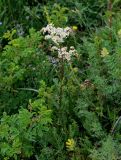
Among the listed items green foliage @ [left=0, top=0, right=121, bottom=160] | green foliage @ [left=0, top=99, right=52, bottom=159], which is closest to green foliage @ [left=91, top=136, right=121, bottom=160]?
green foliage @ [left=0, top=0, right=121, bottom=160]

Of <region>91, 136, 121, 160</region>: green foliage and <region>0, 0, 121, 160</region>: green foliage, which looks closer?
<region>91, 136, 121, 160</region>: green foliage

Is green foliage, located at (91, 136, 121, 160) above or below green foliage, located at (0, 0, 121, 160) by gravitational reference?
below

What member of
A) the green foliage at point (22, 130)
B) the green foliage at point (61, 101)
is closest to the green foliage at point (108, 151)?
the green foliage at point (61, 101)

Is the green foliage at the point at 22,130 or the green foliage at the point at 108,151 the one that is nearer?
the green foliage at the point at 108,151

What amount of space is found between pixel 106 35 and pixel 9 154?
50.3 inches

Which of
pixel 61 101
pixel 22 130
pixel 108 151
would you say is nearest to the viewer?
pixel 108 151

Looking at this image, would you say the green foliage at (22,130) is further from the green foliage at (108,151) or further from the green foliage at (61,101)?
the green foliage at (108,151)

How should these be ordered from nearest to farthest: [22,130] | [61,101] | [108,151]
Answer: [108,151] → [22,130] → [61,101]

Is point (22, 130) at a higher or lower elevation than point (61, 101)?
lower

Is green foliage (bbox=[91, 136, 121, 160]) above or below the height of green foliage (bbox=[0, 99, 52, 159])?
below

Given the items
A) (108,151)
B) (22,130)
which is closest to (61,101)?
(22,130)

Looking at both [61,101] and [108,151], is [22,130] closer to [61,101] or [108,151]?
[61,101]

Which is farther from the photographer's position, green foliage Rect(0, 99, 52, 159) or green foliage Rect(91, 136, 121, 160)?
green foliage Rect(0, 99, 52, 159)

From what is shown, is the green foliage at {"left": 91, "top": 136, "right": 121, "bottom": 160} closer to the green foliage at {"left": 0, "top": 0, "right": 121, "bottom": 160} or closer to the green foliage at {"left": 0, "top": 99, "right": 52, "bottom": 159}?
the green foliage at {"left": 0, "top": 0, "right": 121, "bottom": 160}
